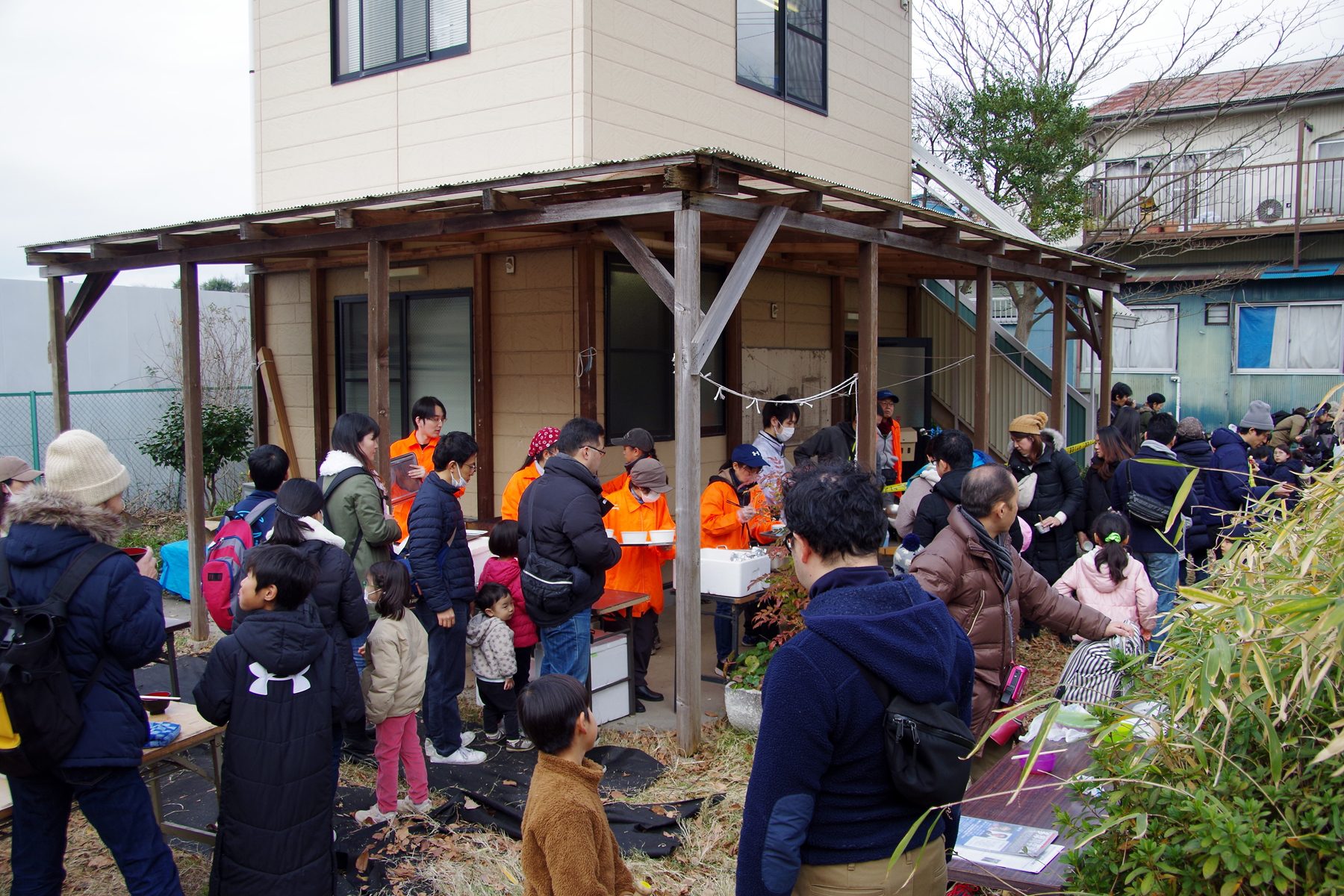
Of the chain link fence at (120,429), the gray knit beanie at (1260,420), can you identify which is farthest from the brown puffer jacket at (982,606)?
the chain link fence at (120,429)

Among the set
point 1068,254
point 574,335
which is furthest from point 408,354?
point 1068,254

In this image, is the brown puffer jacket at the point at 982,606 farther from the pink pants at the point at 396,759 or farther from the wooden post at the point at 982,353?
the wooden post at the point at 982,353

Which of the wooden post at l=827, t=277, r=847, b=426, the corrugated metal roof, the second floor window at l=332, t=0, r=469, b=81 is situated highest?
the corrugated metal roof

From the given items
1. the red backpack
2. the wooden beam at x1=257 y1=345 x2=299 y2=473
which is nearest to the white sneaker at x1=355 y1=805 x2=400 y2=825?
the red backpack

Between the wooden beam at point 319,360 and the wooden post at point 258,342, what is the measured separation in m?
0.77

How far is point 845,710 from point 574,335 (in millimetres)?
6393

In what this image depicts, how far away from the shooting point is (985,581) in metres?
3.74

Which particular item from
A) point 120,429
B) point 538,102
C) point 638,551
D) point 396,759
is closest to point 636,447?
point 638,551

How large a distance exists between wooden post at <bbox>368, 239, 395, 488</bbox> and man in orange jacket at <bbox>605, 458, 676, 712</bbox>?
6.00 feet

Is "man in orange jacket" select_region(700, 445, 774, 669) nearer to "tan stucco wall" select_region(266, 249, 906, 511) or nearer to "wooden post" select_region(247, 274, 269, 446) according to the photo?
"tan stucco wall" select_region(266, 249, 906, 511)

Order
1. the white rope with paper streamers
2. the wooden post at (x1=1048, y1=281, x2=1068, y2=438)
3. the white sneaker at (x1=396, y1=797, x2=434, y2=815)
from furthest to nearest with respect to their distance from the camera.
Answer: the wooden post at (x1=1048, y1=281, x2=1068, y2=438)
the white rope with paper streamers
the white sneaker at (x1=396, y1=797, x2=434, y2=815)

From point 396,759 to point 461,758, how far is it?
81 cm

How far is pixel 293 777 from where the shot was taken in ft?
10.9

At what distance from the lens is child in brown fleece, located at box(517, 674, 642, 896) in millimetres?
2676
